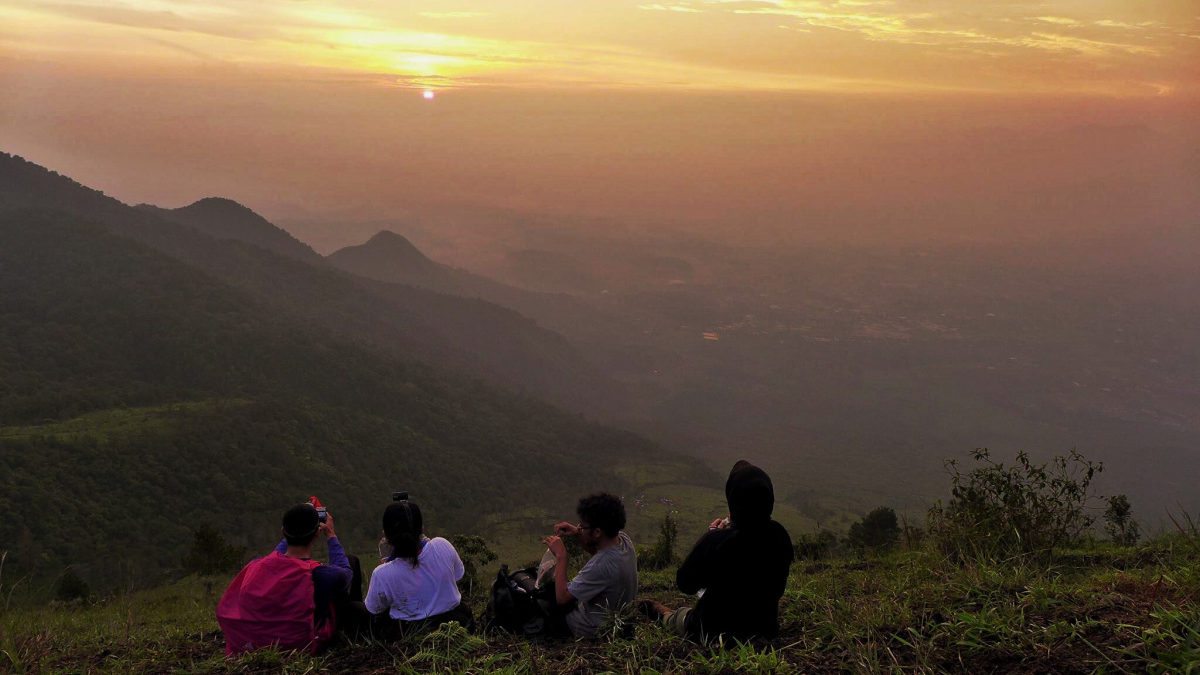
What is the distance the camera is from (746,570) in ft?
15.9

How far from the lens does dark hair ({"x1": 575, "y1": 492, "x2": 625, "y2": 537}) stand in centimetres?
→ 572

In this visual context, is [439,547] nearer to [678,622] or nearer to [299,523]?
[299,523]

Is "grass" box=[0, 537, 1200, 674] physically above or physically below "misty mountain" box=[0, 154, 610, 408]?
above

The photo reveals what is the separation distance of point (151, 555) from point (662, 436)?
405 ft

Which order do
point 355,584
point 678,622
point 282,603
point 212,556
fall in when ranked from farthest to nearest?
point 212,556
point 355,584
point 282,603
point 678,622

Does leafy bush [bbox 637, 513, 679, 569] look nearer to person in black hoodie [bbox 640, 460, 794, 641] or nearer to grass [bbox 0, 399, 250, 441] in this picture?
person in black hoodie [bbox 640, 460, 794, 641]

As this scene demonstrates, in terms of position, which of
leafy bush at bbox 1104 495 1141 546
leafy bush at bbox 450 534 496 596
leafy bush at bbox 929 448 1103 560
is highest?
leafy bush at bbox 929 448 1103 560

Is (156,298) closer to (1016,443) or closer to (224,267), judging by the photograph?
(224,267)

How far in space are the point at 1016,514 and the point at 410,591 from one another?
6.67 meters

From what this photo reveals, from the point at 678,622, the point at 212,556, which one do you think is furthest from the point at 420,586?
the point at 212,556

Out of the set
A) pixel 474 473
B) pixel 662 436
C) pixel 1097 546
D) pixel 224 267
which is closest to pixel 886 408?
pixel 662 436

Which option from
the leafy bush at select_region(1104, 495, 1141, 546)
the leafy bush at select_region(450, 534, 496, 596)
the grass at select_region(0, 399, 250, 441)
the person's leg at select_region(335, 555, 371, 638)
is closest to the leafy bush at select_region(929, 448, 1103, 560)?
the leafy bush at select_region(1104, 495, 1141, 546)

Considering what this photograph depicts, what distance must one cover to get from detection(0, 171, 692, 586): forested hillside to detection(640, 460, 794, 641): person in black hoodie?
46.1 meters

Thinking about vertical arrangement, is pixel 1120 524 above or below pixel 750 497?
below
